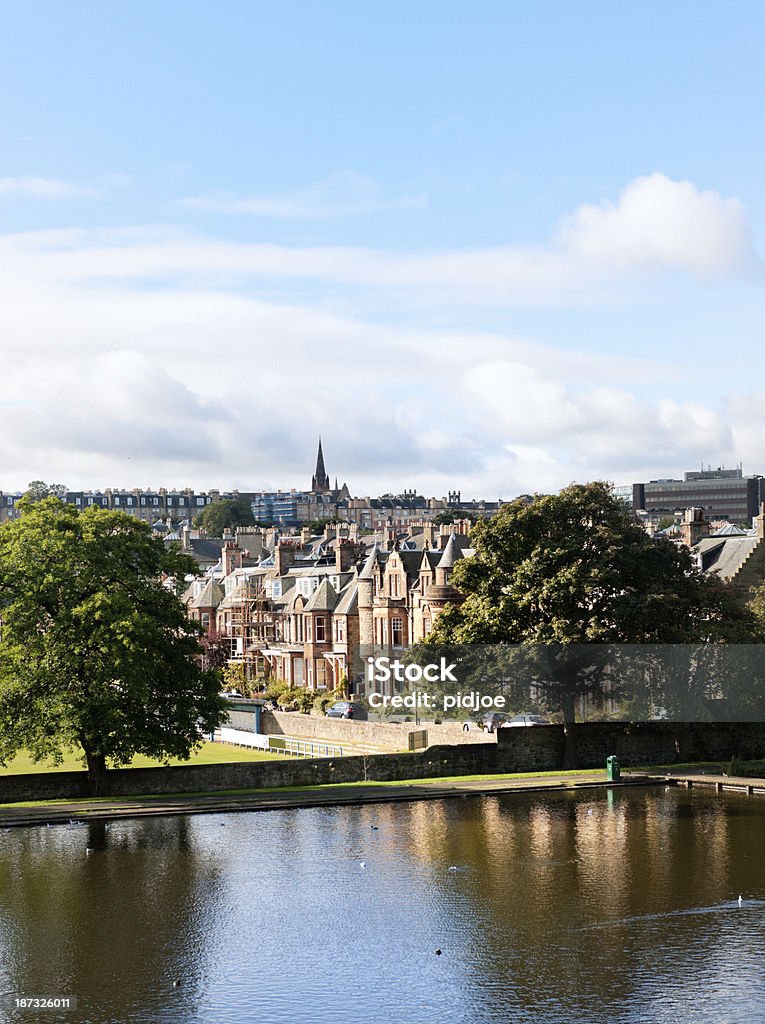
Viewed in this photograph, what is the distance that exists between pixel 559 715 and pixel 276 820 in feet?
60.5

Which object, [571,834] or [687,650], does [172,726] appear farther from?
[687,650]

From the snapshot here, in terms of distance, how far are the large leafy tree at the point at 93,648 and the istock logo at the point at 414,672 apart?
10.6 metres

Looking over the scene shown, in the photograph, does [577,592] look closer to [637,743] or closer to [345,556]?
[637,743]

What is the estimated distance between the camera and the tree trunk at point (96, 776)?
47312mm

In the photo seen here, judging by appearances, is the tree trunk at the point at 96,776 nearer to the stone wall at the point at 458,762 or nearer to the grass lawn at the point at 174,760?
the stone wall at the point at 458,762

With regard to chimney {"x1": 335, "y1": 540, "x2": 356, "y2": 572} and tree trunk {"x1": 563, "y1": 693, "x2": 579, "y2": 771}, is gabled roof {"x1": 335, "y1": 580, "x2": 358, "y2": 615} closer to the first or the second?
chimney {"x1": 335, "y1": 540, "x2": 356, "y2": 572}

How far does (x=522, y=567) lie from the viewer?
54.4m

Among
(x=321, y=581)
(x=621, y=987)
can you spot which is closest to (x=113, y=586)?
(x=621, y=987)

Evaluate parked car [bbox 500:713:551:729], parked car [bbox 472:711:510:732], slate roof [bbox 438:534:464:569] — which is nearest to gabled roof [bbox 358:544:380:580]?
slate roof [bbox 438:534:464:569]

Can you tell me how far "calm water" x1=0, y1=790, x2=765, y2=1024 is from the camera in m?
23.6

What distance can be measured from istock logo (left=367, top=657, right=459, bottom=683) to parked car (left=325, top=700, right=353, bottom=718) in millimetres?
7083

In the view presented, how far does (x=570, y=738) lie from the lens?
54812 mm

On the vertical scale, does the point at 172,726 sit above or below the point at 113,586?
below

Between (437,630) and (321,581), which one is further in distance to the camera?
(321,581)
